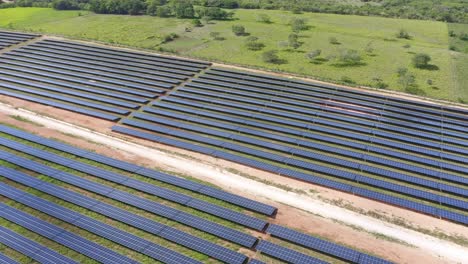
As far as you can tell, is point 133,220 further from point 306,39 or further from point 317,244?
point 306,39

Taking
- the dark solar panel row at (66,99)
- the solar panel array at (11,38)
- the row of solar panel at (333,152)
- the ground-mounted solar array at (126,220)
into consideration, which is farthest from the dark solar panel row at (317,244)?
the solar panel array at (11,38)

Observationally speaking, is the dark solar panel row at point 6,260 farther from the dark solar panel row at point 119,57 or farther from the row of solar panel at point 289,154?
the dark solar panel row at point 119,57

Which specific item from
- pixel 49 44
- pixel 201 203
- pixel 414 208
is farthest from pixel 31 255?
pixel 49 44

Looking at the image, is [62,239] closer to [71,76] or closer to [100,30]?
[71,76]

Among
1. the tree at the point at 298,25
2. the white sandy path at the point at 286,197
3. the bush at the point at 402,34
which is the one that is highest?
the tree at the point at 298,25

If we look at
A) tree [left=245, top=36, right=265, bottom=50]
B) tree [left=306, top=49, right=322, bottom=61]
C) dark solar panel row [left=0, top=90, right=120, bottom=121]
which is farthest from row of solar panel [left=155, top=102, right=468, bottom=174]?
tree [left=245, top=36, right=265, bottom=50]

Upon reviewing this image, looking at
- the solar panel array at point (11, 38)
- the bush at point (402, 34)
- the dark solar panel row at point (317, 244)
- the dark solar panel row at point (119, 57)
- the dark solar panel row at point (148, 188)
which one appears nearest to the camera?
the dark solar panel row at point (317, 244)
